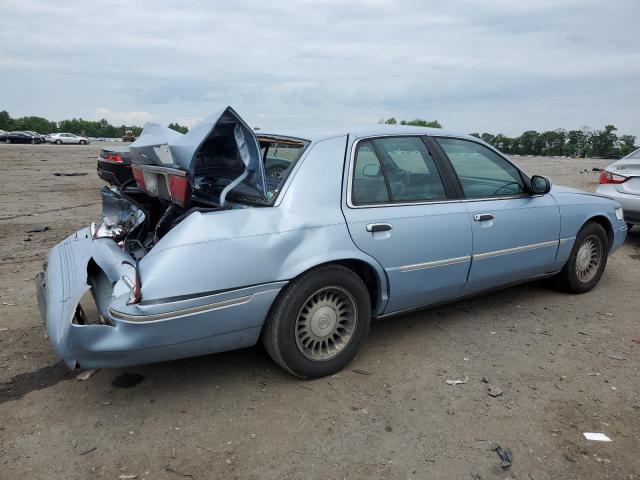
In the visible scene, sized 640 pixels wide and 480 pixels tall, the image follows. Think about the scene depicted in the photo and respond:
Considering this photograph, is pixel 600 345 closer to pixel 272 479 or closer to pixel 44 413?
pixel 272 479

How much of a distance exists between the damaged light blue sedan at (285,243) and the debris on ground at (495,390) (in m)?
0.81

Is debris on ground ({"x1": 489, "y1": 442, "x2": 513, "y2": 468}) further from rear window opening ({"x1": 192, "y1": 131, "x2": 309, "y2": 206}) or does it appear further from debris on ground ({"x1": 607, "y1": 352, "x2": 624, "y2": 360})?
rear window opening ({"x1": 192, "y1": 131, "x2": 309, "y2": 206})

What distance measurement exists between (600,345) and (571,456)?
1603 mm

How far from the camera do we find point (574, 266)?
4965 millimetres

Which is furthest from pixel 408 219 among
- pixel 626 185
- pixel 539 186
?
pixel 626 185

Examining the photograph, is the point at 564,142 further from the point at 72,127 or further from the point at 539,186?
the point at 72,127

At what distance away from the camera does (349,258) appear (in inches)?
129

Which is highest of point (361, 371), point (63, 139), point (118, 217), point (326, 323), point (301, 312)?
point (63, 139)

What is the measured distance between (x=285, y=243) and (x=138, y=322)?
0.93 meters

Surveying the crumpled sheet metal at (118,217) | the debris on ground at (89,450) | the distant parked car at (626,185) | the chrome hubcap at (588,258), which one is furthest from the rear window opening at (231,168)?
the distant parked car at (626,185)

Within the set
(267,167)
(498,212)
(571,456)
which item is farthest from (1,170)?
(571,456)

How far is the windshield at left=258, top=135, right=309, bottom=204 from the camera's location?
333 cm

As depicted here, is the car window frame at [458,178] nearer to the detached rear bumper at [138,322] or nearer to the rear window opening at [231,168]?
the rear window opening at [231,168]

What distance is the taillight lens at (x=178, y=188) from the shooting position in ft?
10.0
